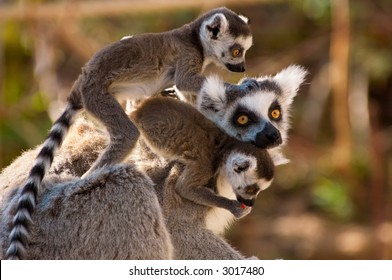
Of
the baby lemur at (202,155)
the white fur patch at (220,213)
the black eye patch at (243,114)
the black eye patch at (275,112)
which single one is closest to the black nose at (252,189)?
the baby lemur at (202,155)

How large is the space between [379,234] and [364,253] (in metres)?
0.41

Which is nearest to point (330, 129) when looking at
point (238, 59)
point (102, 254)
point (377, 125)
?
point (377, 125)

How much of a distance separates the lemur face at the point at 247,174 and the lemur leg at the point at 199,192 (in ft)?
0.31

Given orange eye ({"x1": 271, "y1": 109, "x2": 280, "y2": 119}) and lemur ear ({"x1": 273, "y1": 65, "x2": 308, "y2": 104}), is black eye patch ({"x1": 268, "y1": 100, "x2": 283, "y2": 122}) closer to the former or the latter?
orange eye ({"x1": 271, "y1": 109, "x2": 280, "y2": 119})

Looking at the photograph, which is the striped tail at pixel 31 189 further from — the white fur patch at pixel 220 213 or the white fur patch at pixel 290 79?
the white fur patch at pixel 290 79

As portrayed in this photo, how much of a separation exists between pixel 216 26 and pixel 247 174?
4.70 feet

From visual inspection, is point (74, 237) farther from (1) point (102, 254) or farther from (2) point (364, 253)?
(2) point (364, 253)

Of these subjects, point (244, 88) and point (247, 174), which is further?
point (244, 88)

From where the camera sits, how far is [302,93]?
15461 millimetres

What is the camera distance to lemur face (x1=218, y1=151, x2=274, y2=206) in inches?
236

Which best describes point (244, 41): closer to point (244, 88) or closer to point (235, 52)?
point (235, 52)

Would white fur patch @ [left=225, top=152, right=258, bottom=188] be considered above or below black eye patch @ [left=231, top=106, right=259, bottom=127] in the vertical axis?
below

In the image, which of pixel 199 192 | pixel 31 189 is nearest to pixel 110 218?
pixel 31 189

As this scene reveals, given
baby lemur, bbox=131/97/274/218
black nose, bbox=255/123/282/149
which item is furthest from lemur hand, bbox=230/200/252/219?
Result: black nose, bbox=255/123/282/149
